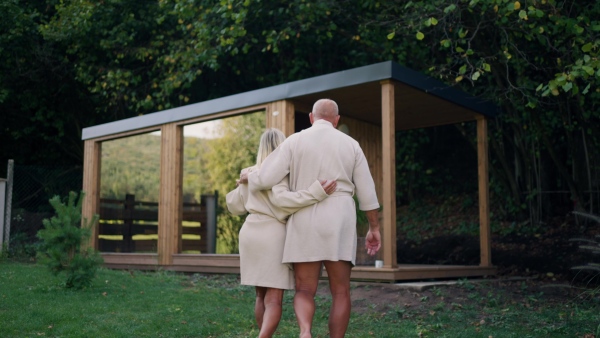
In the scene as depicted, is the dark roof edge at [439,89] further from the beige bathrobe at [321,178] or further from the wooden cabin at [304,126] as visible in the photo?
the beige bathrobe at [321,178]

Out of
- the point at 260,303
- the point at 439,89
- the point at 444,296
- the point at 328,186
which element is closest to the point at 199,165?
the point at 439,89

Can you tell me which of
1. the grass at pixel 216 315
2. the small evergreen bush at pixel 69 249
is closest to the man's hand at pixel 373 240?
the grass at pixel 216 315

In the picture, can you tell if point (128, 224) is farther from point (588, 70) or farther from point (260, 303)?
point (588, 70)

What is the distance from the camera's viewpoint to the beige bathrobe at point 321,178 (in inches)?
163

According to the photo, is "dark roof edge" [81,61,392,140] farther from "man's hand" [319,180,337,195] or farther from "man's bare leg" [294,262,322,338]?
"man's bare leg" [294,262,322,338]

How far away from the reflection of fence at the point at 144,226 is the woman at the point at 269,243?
5.31 meters

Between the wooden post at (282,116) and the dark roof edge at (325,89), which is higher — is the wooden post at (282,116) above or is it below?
below

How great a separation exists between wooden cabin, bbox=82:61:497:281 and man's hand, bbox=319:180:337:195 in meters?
3.41

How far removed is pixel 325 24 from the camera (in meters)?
12.4

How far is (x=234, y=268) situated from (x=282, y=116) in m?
2.34

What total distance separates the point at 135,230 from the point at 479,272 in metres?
5.58

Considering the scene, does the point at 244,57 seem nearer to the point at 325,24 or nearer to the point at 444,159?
the point at 325,24

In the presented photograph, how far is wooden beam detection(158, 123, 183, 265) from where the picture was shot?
1025cm

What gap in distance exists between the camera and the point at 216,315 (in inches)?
239
